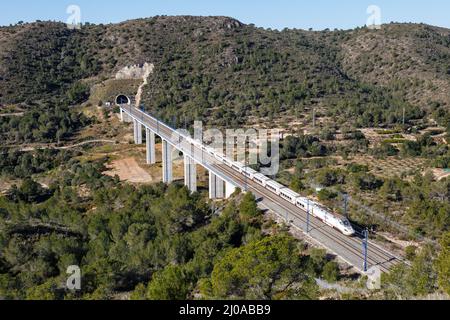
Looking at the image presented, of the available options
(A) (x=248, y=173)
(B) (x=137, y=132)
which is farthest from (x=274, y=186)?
(B) (x=137, y=132)

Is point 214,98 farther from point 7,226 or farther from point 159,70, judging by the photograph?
point 7,226

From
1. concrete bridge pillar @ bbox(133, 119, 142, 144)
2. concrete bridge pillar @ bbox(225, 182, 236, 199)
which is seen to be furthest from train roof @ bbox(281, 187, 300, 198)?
concrete bridge pillar @ bbox(133, 119, 142, 144)

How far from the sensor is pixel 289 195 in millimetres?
43031

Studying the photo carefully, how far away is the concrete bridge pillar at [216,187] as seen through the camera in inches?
2088

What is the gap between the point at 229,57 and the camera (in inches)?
4818

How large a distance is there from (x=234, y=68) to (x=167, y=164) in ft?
197

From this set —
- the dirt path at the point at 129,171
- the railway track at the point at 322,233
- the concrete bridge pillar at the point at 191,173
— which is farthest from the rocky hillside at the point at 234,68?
the railway track at the point at 322,233

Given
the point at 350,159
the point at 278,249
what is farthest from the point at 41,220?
the point at 350,159

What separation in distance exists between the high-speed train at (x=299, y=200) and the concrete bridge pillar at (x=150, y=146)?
1803cm

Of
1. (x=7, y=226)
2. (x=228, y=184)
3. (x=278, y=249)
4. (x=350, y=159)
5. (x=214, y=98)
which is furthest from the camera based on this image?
(x=214, y=98)

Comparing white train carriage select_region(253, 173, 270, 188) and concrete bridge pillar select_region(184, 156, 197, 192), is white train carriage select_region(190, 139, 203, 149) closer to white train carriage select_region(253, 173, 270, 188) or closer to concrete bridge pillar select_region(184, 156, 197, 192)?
concrete bridge pillar select_region(184, 156, 197, 192)

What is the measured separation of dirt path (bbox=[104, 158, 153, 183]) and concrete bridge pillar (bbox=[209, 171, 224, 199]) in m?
16.8

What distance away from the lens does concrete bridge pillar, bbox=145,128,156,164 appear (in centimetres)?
7481

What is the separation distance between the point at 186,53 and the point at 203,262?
103 metres
